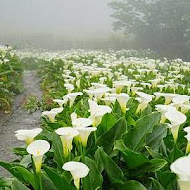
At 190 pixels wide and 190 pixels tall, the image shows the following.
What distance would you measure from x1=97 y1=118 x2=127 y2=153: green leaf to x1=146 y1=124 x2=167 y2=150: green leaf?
16cm

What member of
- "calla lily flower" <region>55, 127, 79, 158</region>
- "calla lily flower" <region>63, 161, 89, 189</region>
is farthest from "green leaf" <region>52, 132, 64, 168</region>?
"calla lily flower" <region>63, 161, 89, 189</region>

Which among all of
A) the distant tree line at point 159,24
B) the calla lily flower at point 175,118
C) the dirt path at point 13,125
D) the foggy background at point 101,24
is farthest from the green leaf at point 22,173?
the distant tree line at point 159,24

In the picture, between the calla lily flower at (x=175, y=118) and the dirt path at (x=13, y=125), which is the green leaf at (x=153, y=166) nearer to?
the calla lily flower at (x=175, y=118)

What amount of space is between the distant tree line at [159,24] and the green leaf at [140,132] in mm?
18157

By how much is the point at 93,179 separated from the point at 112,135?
0.38 meters

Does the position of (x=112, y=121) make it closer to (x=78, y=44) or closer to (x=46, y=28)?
(x=78, y=44)

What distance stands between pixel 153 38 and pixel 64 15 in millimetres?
17416

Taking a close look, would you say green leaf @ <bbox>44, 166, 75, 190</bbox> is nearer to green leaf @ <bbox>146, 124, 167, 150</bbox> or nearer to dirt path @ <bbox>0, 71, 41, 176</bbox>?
green leaf @ <bbox>146, 124, 167, 150</bbox>

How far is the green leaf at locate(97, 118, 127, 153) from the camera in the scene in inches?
71.1

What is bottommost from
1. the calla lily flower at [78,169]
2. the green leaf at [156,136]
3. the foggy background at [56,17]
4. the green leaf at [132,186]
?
the green leaf at [132,186]

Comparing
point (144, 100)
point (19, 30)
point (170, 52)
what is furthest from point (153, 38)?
point (144, 100)

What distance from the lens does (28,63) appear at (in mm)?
14789

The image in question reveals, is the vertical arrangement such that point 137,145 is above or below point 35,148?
below

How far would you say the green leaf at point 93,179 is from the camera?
1462mm
